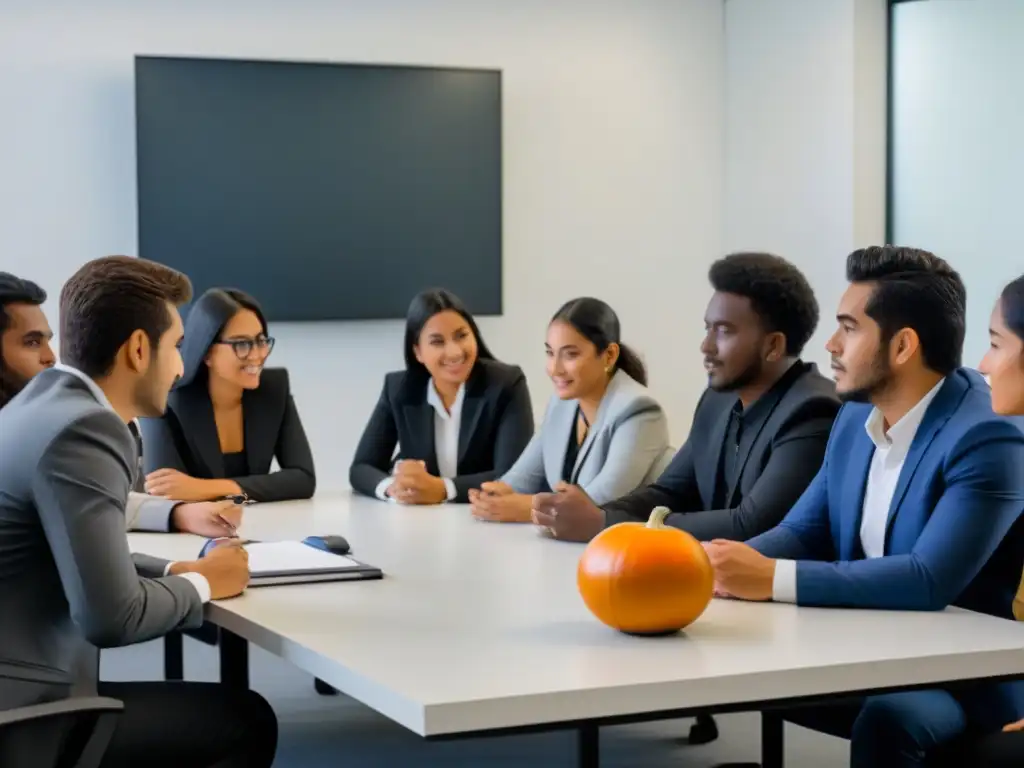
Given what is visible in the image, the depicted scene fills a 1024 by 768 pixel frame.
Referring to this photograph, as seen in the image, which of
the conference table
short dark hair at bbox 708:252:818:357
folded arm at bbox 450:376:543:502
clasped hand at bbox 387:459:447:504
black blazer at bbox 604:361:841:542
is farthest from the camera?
folded arm at bbox 450:376:543:502

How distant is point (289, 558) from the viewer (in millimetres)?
3031

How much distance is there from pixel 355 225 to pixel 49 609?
4300 millimetres

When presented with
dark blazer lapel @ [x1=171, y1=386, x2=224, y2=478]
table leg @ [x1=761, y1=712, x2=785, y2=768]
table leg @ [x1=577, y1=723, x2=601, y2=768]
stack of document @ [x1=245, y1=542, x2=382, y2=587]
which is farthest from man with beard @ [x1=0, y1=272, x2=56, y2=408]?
table leg @ [x1=577, y1=723, x2=601, y2=768]

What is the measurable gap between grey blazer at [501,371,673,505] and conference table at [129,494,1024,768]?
1.04 meters

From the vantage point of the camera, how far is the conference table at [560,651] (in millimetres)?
1983

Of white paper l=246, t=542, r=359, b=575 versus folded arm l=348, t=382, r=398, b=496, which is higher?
folded arm l=348, t=382, r=398, b=496

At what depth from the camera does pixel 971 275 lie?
6.04m

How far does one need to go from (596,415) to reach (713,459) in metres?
0.64

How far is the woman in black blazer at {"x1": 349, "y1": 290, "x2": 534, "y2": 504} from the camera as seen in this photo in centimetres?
473

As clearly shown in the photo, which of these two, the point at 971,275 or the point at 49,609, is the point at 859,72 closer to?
the point at 971,275

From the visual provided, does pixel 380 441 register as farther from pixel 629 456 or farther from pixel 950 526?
pixel 950 526

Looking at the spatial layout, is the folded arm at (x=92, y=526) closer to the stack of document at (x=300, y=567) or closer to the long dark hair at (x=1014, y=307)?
the stack of document at (x=300, y=567)

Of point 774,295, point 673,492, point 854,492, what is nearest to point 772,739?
point 854,492

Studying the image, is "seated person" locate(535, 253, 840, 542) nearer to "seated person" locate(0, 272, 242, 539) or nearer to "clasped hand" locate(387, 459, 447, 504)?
"clasped hand" locate(387, 459, 447, 504)
